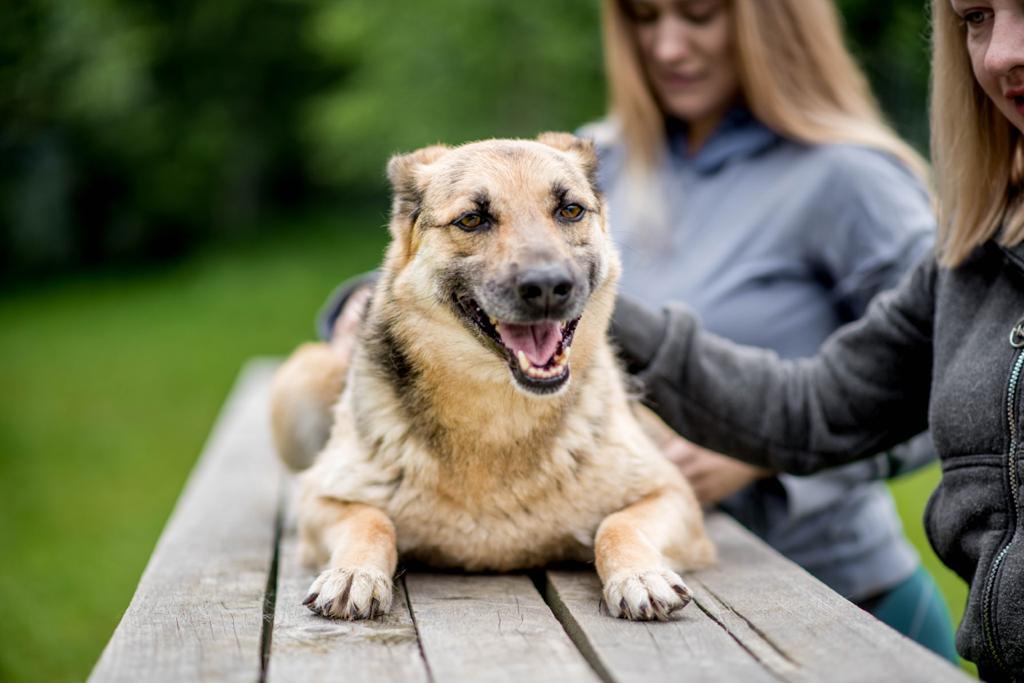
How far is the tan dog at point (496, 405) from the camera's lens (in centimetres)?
266

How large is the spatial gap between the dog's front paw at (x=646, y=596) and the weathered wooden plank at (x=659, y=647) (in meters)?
0.02

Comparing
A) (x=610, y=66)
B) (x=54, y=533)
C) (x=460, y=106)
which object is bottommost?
(x=54, y=533)

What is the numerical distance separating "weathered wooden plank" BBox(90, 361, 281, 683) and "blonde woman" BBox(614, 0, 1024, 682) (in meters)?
1.24

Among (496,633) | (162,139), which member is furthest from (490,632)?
(162,139)

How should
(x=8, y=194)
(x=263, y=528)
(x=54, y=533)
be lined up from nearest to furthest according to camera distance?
1. (x=263, y=528)
2. (x=54, y=533)
3. (x=8, y=194)

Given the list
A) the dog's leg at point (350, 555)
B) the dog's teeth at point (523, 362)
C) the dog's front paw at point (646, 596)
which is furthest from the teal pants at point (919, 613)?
the dog's leg at point (350, 555)

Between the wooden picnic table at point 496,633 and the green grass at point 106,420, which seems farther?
the green grass at point 106,420

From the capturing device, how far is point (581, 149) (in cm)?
323

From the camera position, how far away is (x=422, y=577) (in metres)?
2.69

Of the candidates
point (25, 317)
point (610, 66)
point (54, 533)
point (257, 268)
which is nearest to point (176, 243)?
point (257, 268)

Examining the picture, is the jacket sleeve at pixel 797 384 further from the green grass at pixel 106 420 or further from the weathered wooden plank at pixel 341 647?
the weathered wooden plank at pixel 341 647

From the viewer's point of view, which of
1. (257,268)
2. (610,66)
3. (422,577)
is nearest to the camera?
(422,577)

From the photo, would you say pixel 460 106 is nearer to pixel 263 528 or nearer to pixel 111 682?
pixel 263 528

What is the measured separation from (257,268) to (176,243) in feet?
14.7
